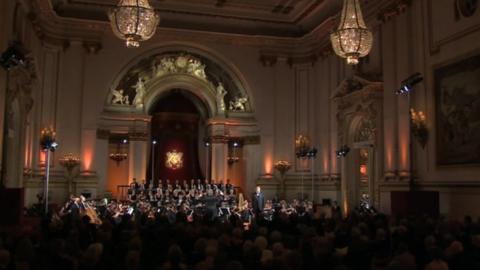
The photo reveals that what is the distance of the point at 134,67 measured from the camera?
24781 mm

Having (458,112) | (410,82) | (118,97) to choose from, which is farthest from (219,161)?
(458,112)

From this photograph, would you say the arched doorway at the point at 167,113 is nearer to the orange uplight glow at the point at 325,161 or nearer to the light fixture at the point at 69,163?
the light fixture at the point at 69,163

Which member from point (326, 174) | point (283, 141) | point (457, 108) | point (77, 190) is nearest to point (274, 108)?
point (283, 141)

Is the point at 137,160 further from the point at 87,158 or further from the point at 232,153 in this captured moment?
the point at 232,153

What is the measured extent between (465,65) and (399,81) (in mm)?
3149

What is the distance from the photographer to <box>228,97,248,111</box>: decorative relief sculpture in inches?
1032

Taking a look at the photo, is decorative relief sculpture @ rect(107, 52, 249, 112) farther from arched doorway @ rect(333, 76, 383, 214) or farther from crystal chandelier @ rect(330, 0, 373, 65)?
crystal chandelier @ rect(330, 0, 373, 65)

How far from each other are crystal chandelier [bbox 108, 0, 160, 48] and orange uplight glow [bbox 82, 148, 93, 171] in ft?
44.6

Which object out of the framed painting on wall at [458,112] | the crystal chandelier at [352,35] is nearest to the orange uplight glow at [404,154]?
the framed painting on wall at [458,112]

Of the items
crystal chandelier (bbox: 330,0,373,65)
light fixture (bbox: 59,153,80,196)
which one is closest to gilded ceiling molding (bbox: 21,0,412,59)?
light fixture (bbox: 59,153,80,196)

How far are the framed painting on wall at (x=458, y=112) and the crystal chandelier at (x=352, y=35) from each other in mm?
5077

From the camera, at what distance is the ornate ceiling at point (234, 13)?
23.6m

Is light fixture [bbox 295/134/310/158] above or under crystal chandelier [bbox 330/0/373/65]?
under

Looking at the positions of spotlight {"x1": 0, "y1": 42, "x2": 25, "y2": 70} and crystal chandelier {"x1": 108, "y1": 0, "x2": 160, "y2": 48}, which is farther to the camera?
spotlight {"x1": 0, "y1": 42, "x2": 25, "y2": 70}
